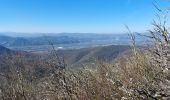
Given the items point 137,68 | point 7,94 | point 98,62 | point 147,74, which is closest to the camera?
point 147,74

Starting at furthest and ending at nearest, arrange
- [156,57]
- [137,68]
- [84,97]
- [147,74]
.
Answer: [137,68] < [84,97] < [147,74] < [156,57]

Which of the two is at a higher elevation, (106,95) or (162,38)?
(162,38)

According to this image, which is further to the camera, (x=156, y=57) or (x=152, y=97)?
(x=156, y=57)

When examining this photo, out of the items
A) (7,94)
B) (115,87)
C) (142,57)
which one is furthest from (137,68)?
(7,94)

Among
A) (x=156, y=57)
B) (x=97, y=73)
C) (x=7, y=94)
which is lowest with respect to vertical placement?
(x=7, y=94)

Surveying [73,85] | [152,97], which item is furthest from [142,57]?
[152,97]

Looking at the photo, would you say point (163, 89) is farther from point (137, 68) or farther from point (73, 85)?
point (73, 85)

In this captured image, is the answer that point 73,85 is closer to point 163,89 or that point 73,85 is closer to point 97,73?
point 97,73
